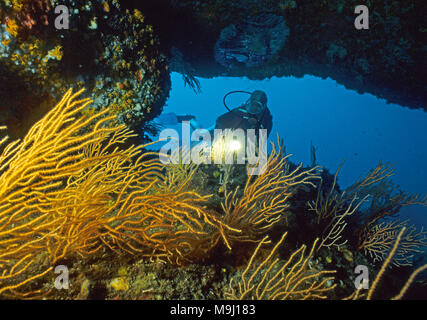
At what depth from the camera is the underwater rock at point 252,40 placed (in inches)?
227

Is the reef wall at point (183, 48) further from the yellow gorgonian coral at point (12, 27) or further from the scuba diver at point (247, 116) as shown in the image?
the scuba diver at point (247, 116)

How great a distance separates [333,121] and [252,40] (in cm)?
11726

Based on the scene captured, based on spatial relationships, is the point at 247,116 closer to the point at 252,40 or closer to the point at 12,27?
the point at 252,40

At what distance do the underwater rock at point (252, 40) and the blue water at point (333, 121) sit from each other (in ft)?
248

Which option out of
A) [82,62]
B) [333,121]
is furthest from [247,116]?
[333,121]

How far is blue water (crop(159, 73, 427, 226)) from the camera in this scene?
3406 inches

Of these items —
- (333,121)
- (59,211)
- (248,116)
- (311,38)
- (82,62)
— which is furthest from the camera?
(333,121)

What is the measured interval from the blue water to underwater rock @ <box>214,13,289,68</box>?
248 feet

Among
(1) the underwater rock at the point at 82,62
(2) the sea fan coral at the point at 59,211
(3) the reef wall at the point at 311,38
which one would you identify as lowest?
(2) the sea fan coral at the point at 59,211

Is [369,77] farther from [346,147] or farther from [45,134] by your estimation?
[346,147]

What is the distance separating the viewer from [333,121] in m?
108

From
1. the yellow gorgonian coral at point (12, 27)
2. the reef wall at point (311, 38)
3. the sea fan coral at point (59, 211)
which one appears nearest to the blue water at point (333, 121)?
the reef wall at point (311, 38)

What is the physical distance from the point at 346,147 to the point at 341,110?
18464 millimetres
